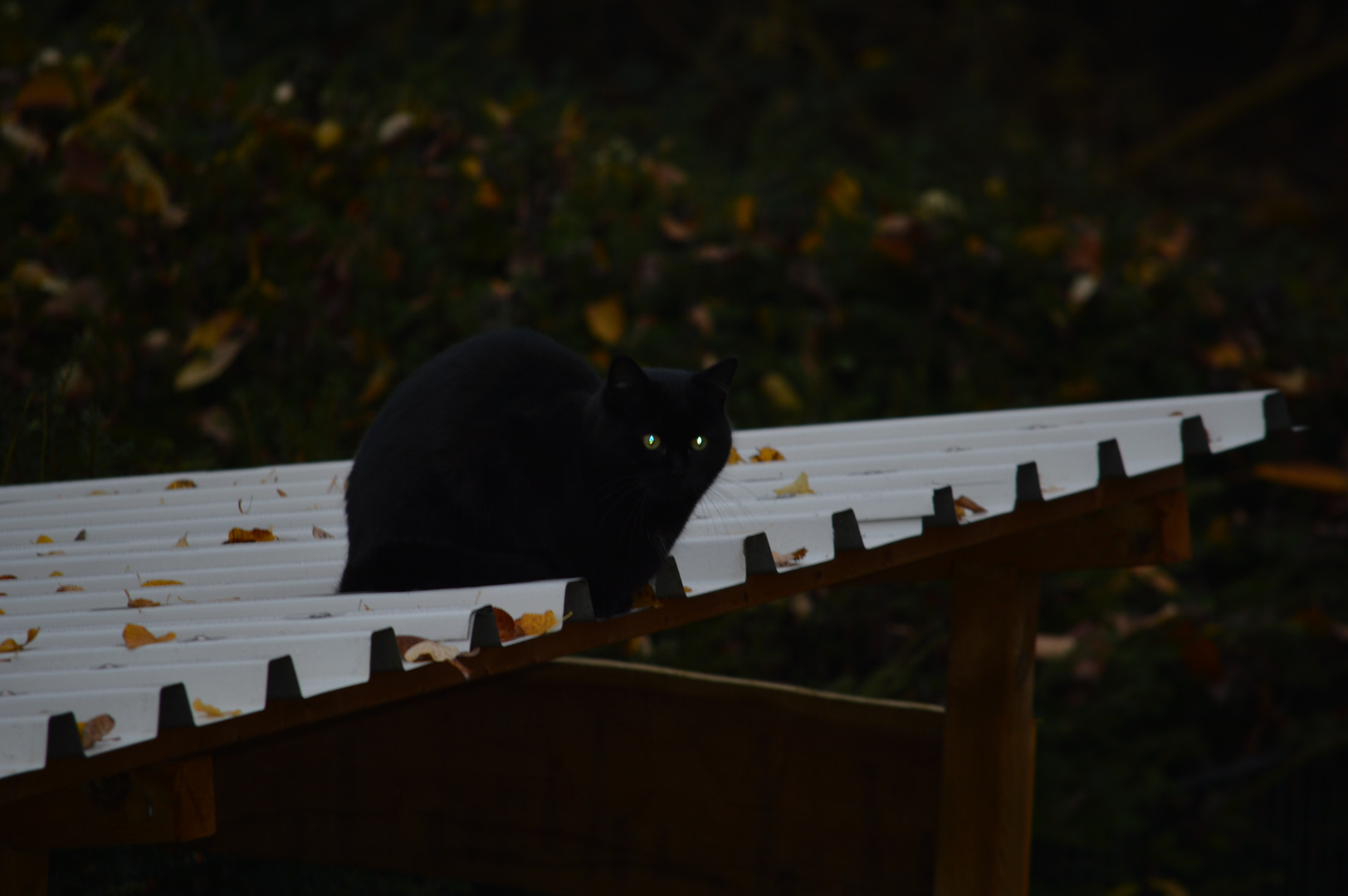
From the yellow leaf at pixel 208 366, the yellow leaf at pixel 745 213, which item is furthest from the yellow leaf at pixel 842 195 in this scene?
the yellow leaf at pixel 208 366

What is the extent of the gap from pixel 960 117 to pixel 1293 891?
189 inches

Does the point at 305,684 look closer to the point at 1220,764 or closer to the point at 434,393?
the point at 434,393

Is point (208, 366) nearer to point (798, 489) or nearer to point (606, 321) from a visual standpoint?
point (606, 321)

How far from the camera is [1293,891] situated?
14.0 ft

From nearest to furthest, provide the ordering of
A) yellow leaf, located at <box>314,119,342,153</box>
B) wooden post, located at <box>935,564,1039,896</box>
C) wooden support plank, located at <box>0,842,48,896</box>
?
wooden support plank, located at <box>0,842,48,896</box>, wooden post, located at <box>935,564,1039,896</box>, yellow leaf, located at <box>314,119,342,153</box>

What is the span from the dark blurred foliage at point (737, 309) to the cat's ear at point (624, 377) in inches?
62.8

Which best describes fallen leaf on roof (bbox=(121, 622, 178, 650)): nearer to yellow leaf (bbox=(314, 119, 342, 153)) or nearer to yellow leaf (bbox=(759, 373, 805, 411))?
yellow leaf (bbox=(759, 373, 805, 411))

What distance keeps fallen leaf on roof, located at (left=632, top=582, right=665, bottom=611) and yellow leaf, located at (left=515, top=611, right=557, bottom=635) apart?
198 mm

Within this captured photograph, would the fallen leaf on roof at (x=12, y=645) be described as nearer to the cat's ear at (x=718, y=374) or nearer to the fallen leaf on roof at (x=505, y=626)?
the fallen leaf on roof at (x=505, y=626)

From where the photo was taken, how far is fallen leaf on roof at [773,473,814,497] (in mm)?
2195

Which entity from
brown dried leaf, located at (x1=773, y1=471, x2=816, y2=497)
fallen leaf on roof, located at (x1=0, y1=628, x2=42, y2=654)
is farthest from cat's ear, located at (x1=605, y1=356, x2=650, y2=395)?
fallen leaf on roof, located at (x1=0, y1=628, x2=42, y2=654)

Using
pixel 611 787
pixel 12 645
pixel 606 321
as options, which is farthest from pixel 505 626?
pixel 606 321

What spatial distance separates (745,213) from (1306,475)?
8.22 feet

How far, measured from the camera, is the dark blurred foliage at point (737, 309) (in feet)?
12.6
